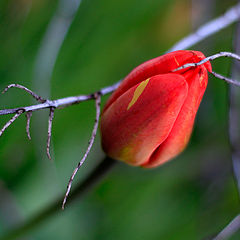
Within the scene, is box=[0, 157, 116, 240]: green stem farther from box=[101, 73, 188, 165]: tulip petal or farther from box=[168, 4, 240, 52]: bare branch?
box=[168, 4, 240, 52]: bare branch

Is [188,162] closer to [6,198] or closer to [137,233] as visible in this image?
[137,233]

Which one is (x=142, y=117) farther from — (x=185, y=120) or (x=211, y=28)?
(x=211, y=28)

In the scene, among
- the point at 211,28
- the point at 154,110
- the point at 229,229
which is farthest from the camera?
the point at 211,28

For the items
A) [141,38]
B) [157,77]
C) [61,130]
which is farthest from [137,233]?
[157,77]

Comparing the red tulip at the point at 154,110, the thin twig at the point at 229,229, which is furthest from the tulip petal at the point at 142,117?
the thin twig at the point at 229,229

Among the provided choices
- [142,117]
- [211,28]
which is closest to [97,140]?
[211,28]

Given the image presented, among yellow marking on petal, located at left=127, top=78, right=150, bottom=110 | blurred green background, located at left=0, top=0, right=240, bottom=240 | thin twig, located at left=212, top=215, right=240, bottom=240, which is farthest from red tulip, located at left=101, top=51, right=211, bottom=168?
blurred green background, located at left=0, top=0, right=240, bottom=240
